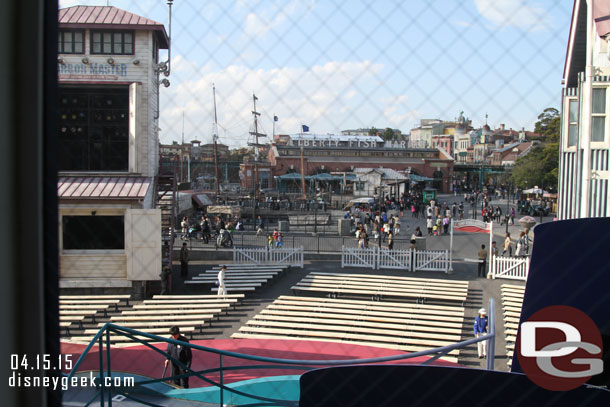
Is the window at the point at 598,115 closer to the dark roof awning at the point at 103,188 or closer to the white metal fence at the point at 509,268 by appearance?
the white metal fence at the point at 509,268

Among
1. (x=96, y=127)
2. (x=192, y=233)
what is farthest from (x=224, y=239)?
(x=96, y=127)

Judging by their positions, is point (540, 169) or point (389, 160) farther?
point (389, 160)

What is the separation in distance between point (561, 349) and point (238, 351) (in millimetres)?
3082

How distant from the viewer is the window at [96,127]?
620cm

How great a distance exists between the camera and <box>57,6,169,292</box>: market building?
624cm

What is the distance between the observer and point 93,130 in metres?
6.30

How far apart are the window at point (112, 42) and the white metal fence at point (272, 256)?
122 inches

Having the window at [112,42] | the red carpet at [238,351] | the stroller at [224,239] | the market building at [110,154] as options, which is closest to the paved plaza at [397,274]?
the stroller at [224,239]

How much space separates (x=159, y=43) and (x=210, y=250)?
317 cm

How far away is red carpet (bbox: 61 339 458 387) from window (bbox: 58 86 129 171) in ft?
9.26

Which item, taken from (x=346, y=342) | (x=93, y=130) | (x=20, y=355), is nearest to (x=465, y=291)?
(x=346, y=342)

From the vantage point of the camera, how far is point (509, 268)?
7.01 meters

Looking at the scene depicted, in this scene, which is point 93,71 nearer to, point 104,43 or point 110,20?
point 104,43

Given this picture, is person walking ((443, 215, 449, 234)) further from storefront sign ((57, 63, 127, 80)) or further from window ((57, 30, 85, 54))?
window ((57, 30, 85, 54))
